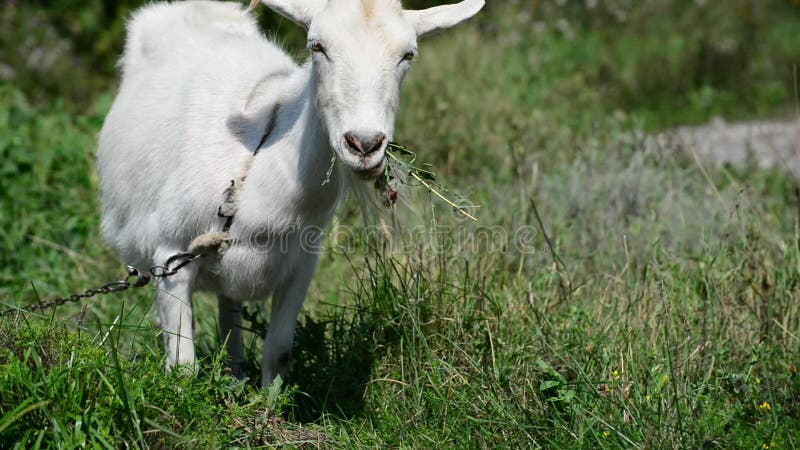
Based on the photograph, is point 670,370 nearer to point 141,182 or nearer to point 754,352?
point 754,352

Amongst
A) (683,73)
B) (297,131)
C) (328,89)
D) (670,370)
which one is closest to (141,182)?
(297,131)

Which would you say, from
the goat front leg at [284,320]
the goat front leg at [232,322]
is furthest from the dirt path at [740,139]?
the goat front leg at [284,320]

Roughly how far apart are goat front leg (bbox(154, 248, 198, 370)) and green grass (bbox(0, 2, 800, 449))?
0.11 metres

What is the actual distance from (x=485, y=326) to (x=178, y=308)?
1.24 m

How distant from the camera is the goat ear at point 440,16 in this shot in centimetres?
345

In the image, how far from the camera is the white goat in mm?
3191

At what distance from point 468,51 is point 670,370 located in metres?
6.06

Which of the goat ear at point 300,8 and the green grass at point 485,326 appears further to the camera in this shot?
the goat ear at point 300,8

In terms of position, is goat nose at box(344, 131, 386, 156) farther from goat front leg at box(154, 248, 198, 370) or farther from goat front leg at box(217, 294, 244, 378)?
goat front leg at box(217, 294, 244, 378)

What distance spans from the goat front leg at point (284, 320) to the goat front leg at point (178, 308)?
1.13 feet

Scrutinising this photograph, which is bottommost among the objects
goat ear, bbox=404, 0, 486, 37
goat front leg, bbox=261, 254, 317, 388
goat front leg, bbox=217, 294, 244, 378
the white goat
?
goat front leg, bbox=217, 294, 244, 378

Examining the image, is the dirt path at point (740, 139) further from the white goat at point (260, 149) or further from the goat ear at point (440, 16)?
the white goat at point (260, 149)

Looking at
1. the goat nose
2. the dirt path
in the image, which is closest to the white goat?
the goat nose

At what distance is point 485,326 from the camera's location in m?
4.07
